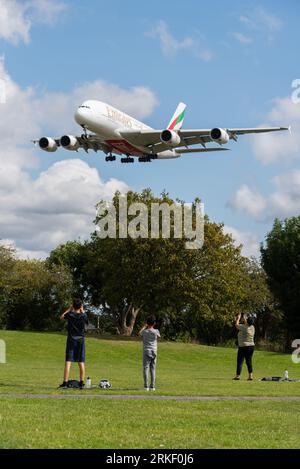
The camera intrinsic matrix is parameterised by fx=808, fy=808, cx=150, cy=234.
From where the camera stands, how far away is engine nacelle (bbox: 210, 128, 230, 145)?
44.4 metres

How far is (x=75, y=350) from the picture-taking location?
57.3 feet

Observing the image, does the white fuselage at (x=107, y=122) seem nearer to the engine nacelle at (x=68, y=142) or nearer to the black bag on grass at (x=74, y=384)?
the engine nacelle at (x=68, y=142)

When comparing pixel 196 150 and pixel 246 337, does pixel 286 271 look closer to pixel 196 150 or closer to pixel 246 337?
pixel 196 150

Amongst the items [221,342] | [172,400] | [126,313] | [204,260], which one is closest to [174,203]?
[204,260]

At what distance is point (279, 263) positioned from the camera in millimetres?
75125

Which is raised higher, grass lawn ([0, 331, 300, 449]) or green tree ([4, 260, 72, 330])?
green tree ([4, 260, 72, 330])

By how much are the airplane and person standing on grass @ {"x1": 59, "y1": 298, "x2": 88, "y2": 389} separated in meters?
28.5

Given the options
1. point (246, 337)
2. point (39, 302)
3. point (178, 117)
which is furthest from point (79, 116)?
point (39, 302)

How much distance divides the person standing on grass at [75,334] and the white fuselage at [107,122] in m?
30.1

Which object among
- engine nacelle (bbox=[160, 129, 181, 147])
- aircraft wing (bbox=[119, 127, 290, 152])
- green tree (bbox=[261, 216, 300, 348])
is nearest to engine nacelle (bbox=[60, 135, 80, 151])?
aircraft wing (bbox=[119, 127, 290, 152])

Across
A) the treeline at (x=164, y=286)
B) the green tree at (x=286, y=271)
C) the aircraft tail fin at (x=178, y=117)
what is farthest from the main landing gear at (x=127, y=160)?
the green tree at (x=286, y=271)

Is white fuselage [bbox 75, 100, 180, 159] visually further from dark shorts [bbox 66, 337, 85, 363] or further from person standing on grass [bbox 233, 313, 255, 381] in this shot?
dark shorts [bbox 66, 337, 85, 363]

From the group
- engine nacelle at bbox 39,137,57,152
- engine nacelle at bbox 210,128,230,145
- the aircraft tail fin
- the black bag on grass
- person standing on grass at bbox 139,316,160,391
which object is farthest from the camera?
the aircraft tail fin

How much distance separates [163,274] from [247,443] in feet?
202
